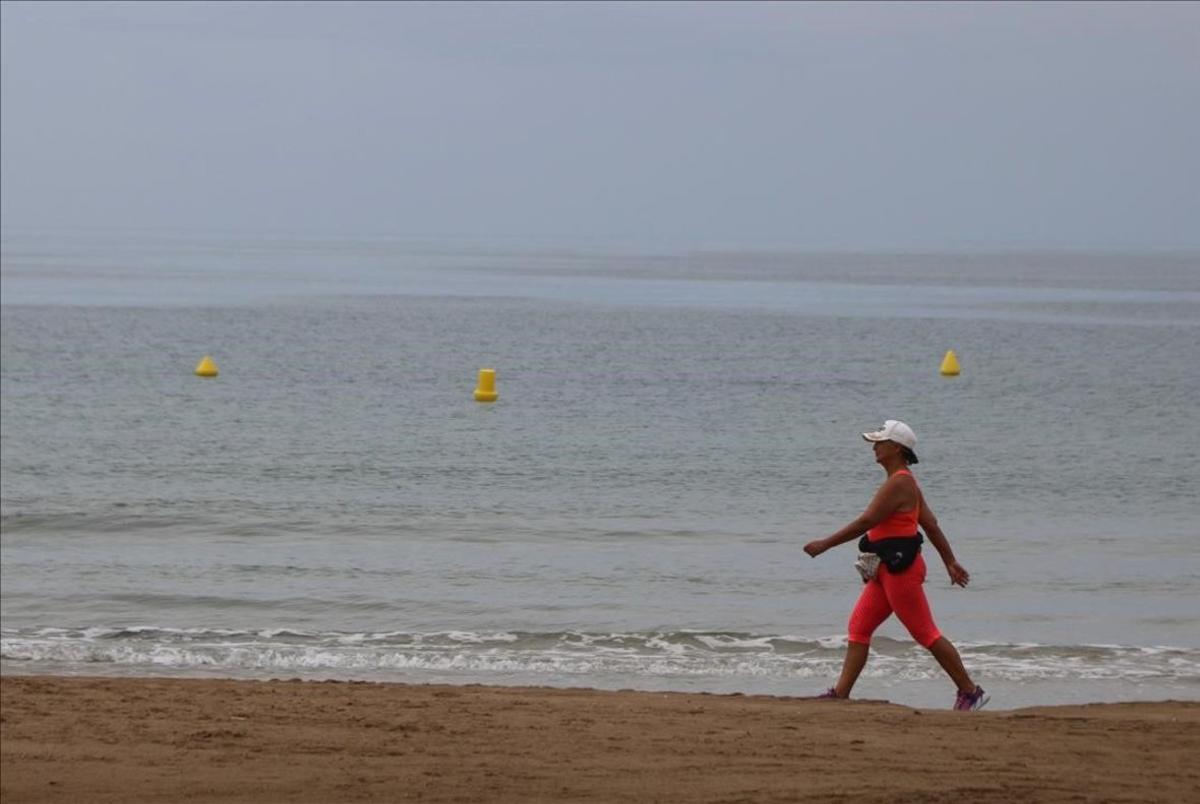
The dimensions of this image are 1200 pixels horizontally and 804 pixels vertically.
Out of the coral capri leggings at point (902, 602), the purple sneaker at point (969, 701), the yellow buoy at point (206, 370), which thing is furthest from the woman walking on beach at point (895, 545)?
the yellow buoy at point (206, 370)

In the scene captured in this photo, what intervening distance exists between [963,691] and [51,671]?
633 centimetres

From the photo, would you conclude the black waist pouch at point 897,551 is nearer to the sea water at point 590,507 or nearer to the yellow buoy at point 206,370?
the sea water at point 590,507

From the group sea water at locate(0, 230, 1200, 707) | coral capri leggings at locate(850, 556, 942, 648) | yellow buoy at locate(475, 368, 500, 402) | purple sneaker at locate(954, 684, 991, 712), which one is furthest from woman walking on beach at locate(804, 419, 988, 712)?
yellow buoy at locate(475, 368, 500, 402)

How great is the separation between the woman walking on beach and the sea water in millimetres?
2449

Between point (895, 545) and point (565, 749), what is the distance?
1.93 meters

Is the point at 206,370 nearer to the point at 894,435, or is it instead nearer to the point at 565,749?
the point at 894,435

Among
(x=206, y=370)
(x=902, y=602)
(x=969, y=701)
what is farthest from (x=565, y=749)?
(x=206, y=370)

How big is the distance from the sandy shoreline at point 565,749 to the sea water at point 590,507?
2601mm

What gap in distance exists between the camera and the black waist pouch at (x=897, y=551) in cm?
862

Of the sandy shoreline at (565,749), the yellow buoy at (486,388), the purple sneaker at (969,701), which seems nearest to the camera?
the sandy shoreline at (565,749)

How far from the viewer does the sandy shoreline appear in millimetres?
7086

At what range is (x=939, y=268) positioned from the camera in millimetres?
152375

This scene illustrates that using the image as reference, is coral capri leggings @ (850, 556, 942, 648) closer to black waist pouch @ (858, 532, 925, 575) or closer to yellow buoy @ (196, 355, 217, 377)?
black waist pouch @ (858, 532, 925, 575)

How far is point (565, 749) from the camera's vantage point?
7.87 meters
